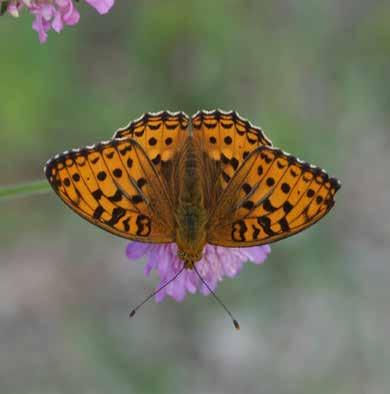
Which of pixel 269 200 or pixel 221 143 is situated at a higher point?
A: pixel 221 143

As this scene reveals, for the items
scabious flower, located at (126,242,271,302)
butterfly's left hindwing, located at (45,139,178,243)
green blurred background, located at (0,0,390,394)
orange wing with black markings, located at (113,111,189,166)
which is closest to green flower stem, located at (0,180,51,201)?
butterfly's left hindwing, located at (45,139,178,243)

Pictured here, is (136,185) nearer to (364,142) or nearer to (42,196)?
(42,196)

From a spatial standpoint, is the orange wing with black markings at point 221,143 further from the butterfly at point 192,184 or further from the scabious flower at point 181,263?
the scabious flower at point 181,263

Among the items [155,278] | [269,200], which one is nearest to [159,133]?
[269,200]

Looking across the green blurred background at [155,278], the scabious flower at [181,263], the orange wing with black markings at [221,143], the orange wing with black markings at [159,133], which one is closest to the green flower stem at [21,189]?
the orange wing with black markings at [159,133]

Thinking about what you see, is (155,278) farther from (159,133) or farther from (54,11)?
(54,11)

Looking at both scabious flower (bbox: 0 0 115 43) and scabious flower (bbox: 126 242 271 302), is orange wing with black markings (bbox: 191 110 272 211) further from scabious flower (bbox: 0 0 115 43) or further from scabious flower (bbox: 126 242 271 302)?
scabious flower (bbox: 0 0 115 43)
